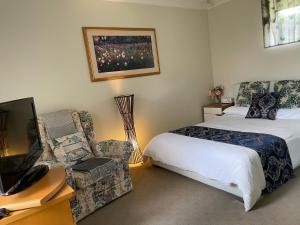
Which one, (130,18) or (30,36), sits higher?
(130,18)

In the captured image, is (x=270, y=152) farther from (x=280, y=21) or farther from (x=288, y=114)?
(x=280, y=21)

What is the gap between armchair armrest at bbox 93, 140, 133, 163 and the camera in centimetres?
274

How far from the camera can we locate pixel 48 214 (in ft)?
4.07

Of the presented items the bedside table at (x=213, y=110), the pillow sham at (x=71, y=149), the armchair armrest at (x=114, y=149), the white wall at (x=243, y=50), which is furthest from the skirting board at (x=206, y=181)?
the white wall at (x=243, y=50)

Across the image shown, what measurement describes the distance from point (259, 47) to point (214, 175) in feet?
8.40

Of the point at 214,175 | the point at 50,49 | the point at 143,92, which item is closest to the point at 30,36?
the point at 50,49

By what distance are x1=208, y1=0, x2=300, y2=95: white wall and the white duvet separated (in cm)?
108

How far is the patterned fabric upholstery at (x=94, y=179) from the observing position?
2305 millimetres

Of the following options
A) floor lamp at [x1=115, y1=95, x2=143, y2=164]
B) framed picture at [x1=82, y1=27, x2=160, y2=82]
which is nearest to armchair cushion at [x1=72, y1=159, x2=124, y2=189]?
floor lamp at [x1=115, y1=95, x2=143, y2=164]

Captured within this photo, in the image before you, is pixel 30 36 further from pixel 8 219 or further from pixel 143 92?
pixel 8 219

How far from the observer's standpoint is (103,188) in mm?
2535

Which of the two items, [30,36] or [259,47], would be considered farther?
[259,47]

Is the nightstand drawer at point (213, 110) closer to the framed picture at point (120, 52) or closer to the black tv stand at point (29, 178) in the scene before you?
the framed picture at point (120, 52)

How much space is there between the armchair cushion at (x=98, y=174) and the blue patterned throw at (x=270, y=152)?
1.12m
